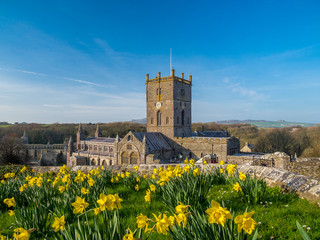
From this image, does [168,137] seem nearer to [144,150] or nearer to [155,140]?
[155,140]

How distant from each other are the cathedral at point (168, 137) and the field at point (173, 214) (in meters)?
22.7

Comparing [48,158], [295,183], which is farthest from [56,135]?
[295,183]

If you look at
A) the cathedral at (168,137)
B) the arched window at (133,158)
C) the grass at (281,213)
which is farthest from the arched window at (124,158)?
the grass at (281,213)

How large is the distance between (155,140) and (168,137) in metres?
2.64

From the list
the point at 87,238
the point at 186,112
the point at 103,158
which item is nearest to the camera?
the point at 87,238

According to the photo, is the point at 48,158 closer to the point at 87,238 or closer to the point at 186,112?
the point at 186,112

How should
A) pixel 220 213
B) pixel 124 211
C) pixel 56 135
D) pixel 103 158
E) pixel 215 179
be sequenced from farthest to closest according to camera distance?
pixel 56 135 < pixel 103 158 < pixel 215 179 < pixel 124 211 < pixel 220 213

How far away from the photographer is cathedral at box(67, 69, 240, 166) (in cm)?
2986

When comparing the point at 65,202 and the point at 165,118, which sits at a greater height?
the point at 165,118

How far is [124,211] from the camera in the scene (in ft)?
17.3

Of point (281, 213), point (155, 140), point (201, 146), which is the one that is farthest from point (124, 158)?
point (281, 213)

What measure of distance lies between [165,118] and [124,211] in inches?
1152

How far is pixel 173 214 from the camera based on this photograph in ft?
14.9

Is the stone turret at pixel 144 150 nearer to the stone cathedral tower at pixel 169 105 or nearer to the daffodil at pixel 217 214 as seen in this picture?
the stone cathedral tower at pixel 169 105
